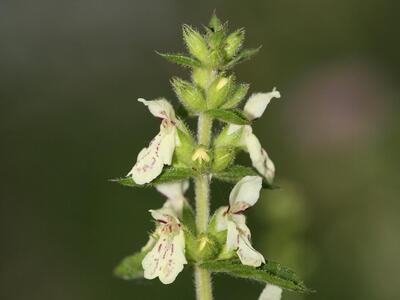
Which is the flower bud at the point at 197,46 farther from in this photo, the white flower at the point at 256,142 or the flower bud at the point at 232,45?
the white flower at the point at 256,142

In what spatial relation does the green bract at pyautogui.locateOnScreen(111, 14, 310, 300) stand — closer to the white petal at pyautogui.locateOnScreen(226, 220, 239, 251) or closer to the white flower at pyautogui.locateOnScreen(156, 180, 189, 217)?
the white petal at pyautogui.locateOnScreen(226, 220, 239, 251)

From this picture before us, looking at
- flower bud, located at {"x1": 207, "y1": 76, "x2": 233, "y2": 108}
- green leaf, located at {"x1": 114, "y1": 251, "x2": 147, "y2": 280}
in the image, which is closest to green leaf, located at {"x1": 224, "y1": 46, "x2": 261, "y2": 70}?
flower bud, located at {"x1": 207, "y1": 76, "x2": 233, "y2": 108}

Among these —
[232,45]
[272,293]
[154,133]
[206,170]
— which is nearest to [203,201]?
[206,170]

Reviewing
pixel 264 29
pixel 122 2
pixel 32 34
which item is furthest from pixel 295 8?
pixel 32 34

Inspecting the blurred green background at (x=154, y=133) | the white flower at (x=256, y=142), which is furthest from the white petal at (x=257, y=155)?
the blurred green background at (x=154, y=133)

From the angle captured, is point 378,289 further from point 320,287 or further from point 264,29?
point 264,29

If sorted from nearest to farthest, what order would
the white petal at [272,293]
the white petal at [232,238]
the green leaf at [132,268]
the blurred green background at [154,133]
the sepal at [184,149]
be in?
1. the white petal at [232,238]
2. the sepal at [184,149]
3. the white petal at [272,293]
4. the green leaf at [132,268]
5. the blurred green background at [154,133]
